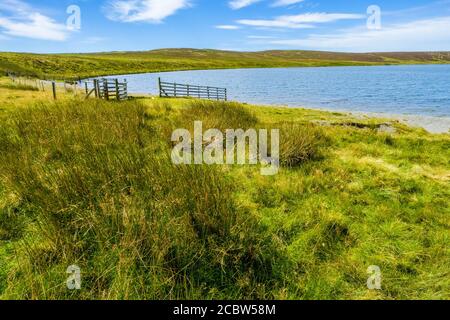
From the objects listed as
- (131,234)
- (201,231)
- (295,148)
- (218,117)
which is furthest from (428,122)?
(131,234)

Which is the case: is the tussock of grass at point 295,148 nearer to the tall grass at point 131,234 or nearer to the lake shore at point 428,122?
the tall grass at point 131,234

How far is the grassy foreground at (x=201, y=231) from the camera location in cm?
326

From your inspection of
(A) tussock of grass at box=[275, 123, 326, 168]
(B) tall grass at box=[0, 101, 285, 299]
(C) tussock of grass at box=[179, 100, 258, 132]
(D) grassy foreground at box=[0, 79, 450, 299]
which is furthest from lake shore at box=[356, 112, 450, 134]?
(B) tall grass at box=[0, 101, 285, 299]

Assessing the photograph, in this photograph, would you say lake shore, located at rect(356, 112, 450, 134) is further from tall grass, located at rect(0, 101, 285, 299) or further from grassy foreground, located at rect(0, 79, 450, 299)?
tall grass, located at rect(0, 101, 285, 299)

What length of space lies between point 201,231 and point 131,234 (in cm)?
84

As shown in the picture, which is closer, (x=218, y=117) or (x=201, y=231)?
(x=201, y=231)

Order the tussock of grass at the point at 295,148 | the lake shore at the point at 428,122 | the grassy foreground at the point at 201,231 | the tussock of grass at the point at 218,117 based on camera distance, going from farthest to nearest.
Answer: the lake shore at the point at 428,122 < the tussock of grass at the point at 218,117 < the tussock of grass at the point at 295,148 < the grassy foreground at the point at 201,231

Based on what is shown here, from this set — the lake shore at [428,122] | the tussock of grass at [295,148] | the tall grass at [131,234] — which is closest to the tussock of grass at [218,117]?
the tussock of grass at [295,148]

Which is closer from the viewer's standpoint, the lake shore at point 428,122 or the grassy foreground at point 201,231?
Result: the grassy foreground at point 201,231

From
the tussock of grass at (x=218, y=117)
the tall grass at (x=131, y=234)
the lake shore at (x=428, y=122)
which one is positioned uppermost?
the tussock of grass at (x=218, y=117)

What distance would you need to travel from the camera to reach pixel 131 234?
3.38 meters

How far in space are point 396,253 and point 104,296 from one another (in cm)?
362

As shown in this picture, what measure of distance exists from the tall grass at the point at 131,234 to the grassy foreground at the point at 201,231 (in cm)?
2

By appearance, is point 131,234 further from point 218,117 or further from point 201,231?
point 218,117
